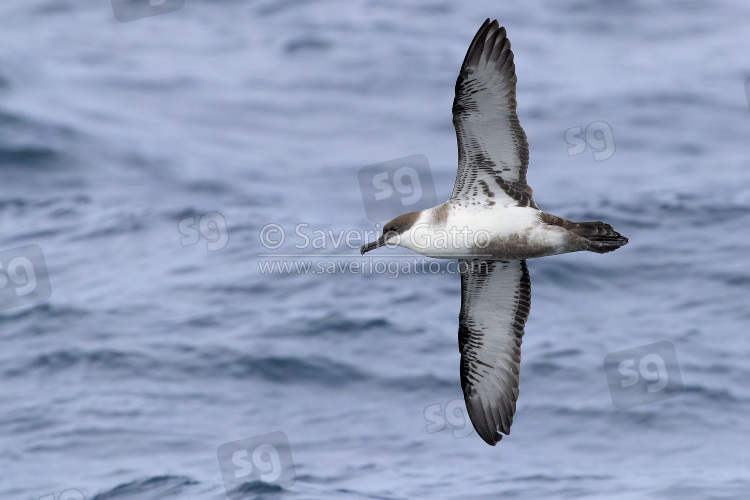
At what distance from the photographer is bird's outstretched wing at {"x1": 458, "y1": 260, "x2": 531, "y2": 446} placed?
11.3m

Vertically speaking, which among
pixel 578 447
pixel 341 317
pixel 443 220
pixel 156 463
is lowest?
pixel 578 447

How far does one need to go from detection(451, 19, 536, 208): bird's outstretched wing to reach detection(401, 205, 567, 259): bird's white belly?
0.49ft

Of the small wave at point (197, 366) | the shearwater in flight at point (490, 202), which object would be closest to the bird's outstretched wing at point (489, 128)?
the shearwater in flight at point (490, 202)

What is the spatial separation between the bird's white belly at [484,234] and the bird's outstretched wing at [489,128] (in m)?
0.15

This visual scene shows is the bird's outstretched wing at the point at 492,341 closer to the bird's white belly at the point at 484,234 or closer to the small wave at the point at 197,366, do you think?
the bird's white belly at the point at 484,234

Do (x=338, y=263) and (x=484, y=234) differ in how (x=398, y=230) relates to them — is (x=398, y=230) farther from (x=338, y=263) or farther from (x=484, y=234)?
(x=338, y=263)

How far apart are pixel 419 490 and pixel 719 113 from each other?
1469 cm

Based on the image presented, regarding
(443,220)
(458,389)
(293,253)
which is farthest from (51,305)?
(443,220)

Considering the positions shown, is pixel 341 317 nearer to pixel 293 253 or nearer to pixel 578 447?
pixel 293 253

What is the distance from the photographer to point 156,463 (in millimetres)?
15211

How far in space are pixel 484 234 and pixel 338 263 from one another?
31.7 feet

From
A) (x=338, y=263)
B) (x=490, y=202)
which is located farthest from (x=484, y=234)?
(x=338, y=263)

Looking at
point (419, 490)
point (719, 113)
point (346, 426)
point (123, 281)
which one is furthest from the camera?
point (719, 113)

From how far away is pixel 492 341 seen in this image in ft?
37.8
